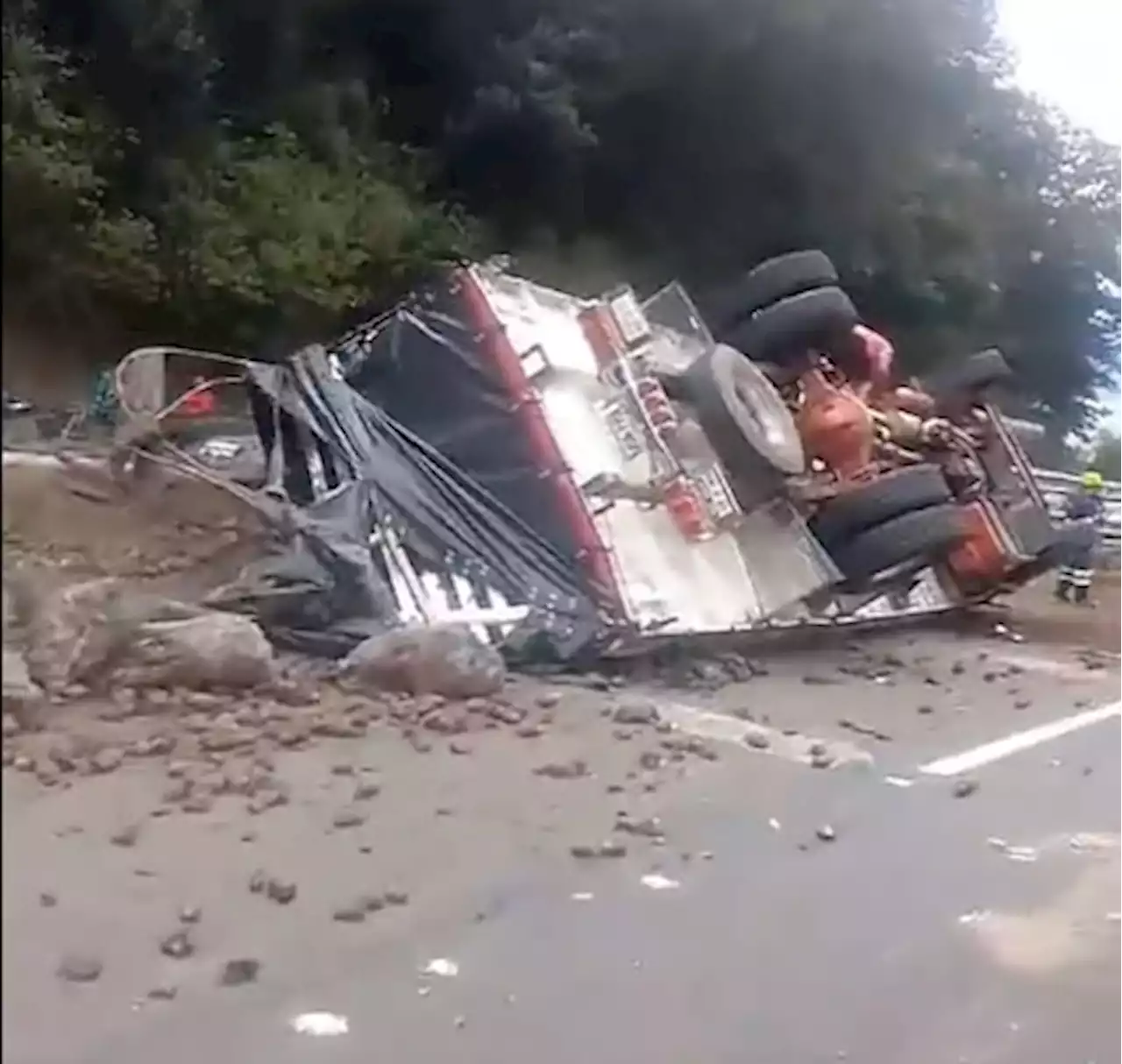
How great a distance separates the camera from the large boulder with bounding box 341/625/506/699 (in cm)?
478

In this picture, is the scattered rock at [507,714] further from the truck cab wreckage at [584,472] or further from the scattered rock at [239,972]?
the scattered rock at [239,972]

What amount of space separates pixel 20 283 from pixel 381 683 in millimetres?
4103

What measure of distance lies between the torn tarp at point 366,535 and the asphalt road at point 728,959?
3.93 ft

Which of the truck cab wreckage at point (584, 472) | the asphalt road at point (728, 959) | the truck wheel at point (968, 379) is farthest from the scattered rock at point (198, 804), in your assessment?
the truck wheel at point (968, 379)

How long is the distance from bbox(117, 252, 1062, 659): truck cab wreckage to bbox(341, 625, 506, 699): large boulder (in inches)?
6.5

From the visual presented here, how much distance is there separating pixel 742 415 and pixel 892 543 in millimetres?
864

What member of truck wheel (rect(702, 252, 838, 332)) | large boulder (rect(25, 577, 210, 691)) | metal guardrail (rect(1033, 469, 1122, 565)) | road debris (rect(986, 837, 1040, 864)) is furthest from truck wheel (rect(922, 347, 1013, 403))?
large boulder (rect(25, 577, 210, 691))

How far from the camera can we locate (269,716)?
4.39m

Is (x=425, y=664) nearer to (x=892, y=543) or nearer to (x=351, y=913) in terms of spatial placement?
(x=351, y=913)

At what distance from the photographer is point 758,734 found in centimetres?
492

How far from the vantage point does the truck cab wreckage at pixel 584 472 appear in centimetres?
520

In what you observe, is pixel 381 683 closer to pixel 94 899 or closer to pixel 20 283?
pixel 94 899

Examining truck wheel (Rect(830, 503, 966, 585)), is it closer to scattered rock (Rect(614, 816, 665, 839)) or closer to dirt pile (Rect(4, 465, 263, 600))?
dirt pile (Rect(4, 465, 263, 600))

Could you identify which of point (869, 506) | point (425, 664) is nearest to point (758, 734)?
point (425, 664)
